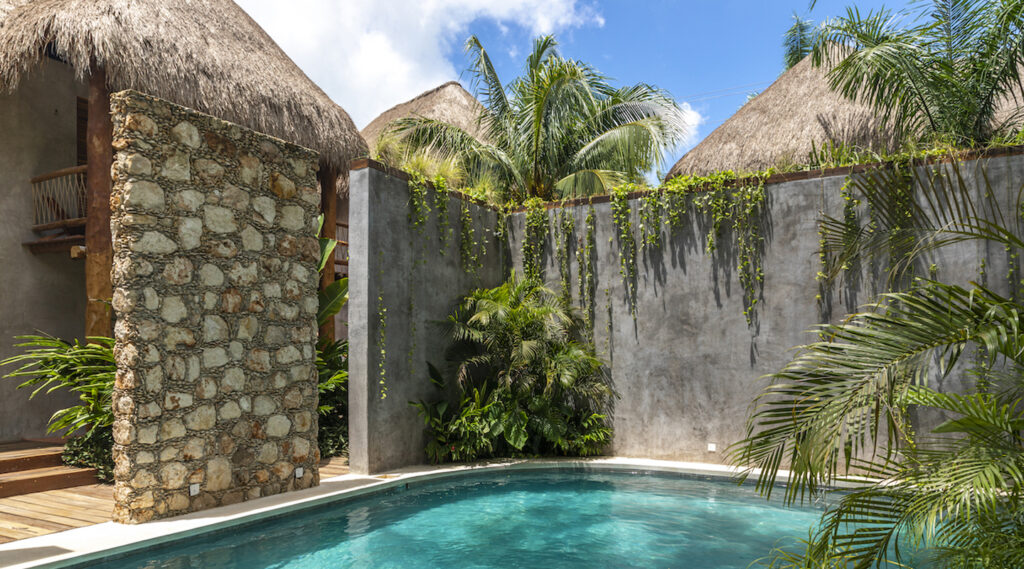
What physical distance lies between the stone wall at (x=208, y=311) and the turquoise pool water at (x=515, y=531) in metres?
0.60

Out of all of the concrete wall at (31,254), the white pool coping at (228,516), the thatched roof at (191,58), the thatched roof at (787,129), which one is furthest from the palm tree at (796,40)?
the concrete wall at (31,254)

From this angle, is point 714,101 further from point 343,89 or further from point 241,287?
point 241,287

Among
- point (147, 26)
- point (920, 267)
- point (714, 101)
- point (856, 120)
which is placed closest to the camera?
point (920, 267)

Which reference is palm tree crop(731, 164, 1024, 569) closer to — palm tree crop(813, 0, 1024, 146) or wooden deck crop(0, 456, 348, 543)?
wooden deck crop(0, 456, 348, 543)

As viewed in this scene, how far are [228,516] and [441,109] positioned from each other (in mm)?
11179

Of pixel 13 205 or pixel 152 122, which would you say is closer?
pixel 152 122

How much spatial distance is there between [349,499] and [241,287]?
6.65 feet

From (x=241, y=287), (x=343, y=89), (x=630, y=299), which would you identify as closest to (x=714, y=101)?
(x=343, y=89)

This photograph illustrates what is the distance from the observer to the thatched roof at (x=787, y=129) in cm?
954

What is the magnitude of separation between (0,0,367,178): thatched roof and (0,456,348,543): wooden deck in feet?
13.9

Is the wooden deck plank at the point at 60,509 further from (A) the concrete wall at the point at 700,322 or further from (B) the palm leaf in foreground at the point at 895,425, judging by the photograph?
(A) the concrete wall at the point at 700,322

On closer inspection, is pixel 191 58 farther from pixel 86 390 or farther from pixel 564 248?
pixel 564 248

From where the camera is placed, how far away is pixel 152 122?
4766mm

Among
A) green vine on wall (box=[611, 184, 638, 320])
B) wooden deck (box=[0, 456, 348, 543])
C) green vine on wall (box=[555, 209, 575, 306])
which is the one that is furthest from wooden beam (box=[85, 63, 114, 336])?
green vine on wall (box=[611, 184, 638, 320])
